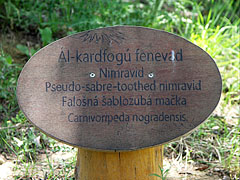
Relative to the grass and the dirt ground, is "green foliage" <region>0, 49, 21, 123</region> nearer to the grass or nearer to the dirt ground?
the grass

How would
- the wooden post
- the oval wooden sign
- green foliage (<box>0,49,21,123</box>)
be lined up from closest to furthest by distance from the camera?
the oval wooden sign < the wooden post < green foliage (<box>0,49,21,123</box>)

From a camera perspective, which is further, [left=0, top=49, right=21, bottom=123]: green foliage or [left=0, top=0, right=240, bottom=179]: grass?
[left=0, top=49, right=21, bottom=123]: green foliage

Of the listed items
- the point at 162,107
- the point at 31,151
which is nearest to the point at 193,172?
the point at 162,107

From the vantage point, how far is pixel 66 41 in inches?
76.7

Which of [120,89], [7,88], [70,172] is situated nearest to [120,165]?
[120,89]

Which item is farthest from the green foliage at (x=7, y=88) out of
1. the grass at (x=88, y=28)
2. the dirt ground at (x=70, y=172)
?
the dirt ground at (x=70, y=172)

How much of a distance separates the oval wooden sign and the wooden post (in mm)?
148

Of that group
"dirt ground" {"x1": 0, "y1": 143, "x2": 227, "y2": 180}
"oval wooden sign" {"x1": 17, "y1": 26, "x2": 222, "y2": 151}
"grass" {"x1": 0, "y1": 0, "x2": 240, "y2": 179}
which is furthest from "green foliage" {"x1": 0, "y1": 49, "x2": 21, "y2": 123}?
"oval wooden sign" {"x1": 17, "y1": 26, "x2": 222, "y2": 151}

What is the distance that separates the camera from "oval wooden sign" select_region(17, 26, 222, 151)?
1.84 meters

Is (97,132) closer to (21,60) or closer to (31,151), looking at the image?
(31,151)

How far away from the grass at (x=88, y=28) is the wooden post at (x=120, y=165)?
519 mm

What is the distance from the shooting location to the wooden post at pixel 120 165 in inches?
76.6

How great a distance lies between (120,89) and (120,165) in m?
0.44

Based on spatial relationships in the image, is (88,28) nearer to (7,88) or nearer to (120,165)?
(7,88)
